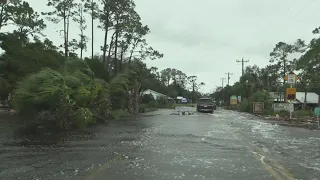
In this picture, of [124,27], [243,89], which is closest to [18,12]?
[124,27]

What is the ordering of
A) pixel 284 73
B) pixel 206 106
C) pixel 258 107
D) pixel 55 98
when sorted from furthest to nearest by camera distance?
pixel 284 73, pixel 258 107, pixel 206 106, pixel 55 98

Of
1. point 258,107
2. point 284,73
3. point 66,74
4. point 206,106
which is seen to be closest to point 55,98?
point 66,74

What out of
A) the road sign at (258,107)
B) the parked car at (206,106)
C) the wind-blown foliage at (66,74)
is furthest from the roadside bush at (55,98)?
the road sign at (258,107)

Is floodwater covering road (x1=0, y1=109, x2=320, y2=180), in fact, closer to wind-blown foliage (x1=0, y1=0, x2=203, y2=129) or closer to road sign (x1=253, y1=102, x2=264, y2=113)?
wind-blown foliage (x1=0, y1=0, x2=203, y2=129)

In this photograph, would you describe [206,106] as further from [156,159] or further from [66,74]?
[156,159]

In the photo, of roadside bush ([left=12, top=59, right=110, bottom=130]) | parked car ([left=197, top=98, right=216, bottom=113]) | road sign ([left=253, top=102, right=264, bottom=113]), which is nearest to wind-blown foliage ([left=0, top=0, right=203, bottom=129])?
roadside bush ([left=12, top=59, right=110, bottom=130])

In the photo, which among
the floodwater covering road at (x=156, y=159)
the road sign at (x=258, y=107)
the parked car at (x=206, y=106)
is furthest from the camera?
the road sign at (x=258, y=107)

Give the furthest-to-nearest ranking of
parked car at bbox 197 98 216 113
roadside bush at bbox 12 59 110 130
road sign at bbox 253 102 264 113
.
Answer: road sign at bbox 253 102 264 113, parked car at bbox 197 98 216 113, roadside bush at bbox 12 59 110 130

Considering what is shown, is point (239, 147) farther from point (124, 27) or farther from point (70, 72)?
point (124, 27)

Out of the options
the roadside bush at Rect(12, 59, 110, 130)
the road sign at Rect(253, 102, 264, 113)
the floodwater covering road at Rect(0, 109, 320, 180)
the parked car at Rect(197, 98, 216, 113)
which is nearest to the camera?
the floodwater covering road at Rect(0, 109, 320, 180)

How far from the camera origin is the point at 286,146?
12008 millimetres

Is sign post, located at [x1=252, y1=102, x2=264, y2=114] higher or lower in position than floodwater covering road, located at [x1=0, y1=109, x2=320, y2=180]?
higher

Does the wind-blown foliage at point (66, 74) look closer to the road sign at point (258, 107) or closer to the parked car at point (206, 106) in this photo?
the parked car at point (206, 106)

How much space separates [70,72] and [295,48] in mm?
59454
